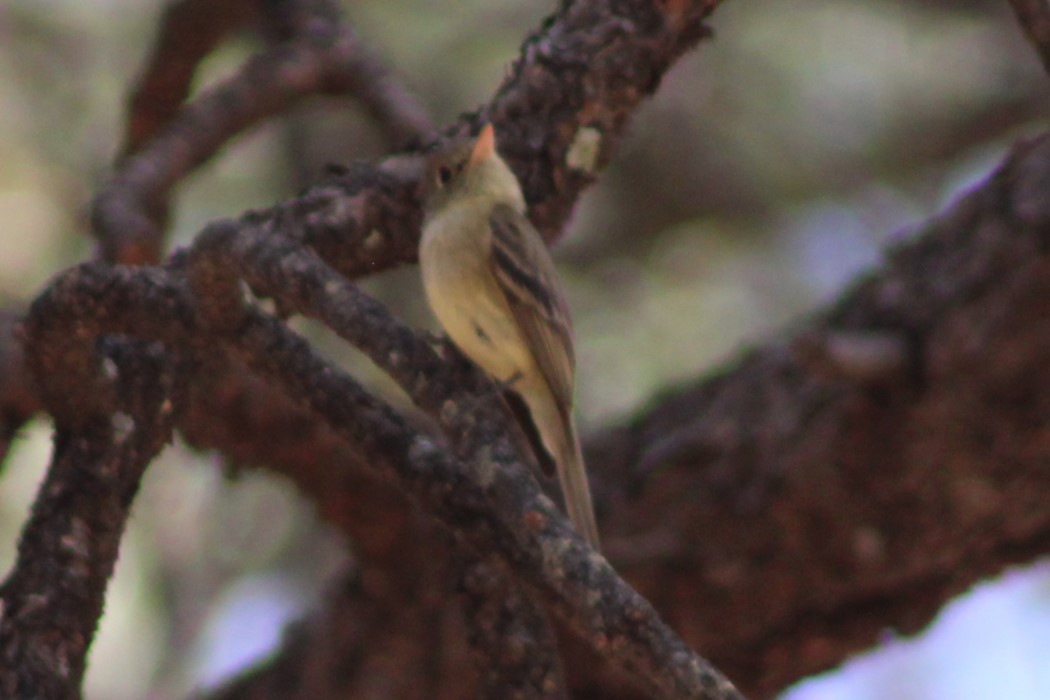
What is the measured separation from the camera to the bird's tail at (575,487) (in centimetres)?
385

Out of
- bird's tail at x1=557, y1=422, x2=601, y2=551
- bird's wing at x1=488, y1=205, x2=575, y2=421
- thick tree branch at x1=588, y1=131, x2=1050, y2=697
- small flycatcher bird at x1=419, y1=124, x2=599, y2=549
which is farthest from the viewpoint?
thick tree branch at x1=588, y1=131, x2=1050, y2=697

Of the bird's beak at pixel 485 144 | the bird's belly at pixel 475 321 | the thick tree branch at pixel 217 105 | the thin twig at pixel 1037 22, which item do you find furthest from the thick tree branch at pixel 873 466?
the thin twig at pixel 1037 22

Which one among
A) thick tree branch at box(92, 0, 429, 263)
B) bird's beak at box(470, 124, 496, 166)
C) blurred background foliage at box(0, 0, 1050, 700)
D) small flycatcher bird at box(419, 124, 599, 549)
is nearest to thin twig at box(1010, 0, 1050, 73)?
bird's beak at box(470, 124, 496, 166)

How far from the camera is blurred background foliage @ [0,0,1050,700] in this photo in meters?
7.27

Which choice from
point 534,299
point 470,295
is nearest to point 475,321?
point 470,295

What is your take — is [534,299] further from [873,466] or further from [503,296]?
[873,466]

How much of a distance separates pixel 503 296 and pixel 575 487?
64 cm

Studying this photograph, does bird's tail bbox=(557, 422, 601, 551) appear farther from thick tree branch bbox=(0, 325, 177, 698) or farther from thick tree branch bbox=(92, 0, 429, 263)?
thick tree branch bbox=(0, 325, 177, 698)

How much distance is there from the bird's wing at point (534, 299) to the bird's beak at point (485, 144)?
0.96 feet

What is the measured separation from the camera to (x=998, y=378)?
4.23 m

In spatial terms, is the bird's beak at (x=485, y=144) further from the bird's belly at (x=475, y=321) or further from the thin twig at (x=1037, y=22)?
the thin twig at (x=1037, y=22)

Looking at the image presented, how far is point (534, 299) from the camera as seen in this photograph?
417 centimetres

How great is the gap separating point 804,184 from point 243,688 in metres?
4.42

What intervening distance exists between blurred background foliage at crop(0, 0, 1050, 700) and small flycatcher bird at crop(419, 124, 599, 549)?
9.08 ft
